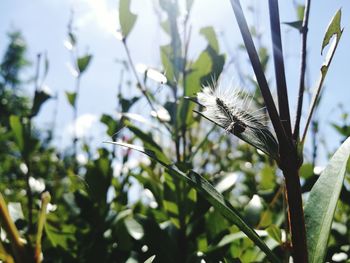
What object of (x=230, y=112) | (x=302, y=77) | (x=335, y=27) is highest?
(x=335, y=27)

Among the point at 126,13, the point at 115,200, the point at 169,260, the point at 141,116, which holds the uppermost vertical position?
the point at 126,13

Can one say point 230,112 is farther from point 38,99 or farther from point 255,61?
point 38,99

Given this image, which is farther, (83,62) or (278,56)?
(83,62)

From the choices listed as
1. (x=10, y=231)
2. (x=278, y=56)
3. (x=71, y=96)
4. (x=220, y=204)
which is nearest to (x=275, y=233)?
(x=220, y=204)

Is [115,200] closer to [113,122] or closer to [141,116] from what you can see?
[113,122]

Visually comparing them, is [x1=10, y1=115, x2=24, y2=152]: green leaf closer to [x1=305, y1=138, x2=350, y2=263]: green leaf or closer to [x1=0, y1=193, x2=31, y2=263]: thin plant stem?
[x1=0, y1=193, x2=31, y2=263]: thin plant stem

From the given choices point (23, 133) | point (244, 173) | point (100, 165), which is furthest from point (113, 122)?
point (244, 173)

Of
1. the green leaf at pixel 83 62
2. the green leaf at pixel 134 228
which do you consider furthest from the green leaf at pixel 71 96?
the green leaf at pixel 134 228
